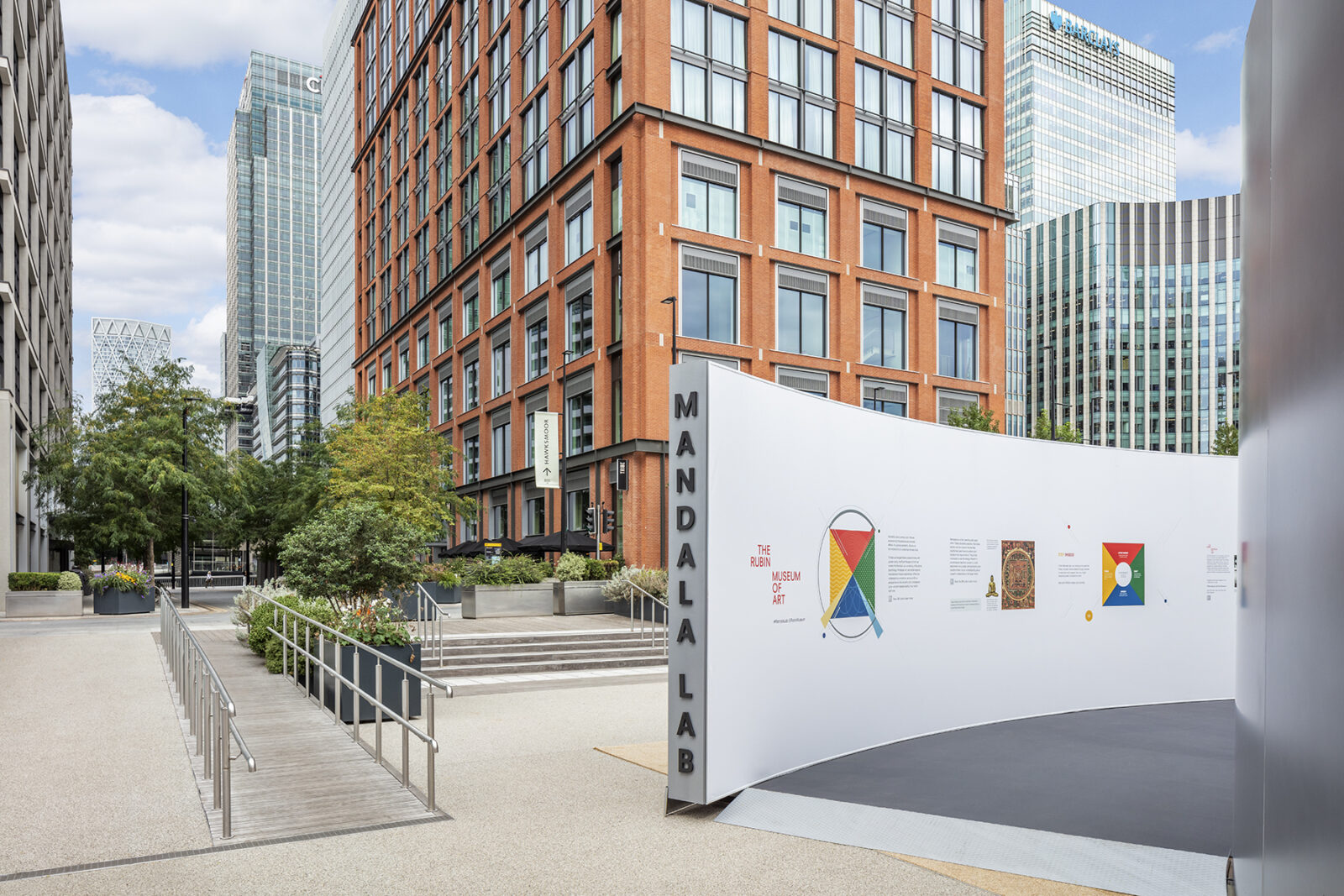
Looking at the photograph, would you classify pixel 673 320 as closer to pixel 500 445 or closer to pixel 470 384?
pixel 500 445

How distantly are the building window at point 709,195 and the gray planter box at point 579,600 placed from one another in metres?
15.7

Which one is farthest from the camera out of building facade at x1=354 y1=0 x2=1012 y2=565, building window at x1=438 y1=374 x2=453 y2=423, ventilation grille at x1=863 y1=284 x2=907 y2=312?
building window at x1=438 y1=374 x2=453 y2=423

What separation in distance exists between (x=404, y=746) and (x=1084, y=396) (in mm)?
130616

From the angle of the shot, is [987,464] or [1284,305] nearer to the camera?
[1284,305]

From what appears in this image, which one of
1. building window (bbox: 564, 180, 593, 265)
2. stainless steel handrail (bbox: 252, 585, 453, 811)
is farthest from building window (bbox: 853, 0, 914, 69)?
stainless steel handrail (bbox: 252, 585, 453, 811)

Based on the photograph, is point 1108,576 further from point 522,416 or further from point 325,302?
point 325,302

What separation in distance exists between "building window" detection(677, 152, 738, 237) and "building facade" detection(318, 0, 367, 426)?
214 ft

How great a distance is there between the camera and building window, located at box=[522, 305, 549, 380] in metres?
46.7

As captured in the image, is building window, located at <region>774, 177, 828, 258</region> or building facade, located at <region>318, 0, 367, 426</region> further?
building facade, located at <region>318, 0, 367, 426</region>

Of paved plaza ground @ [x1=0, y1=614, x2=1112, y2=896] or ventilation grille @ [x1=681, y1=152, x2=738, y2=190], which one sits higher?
ventilation grille @ [x1=681, y1=152, x2=738, y2=190]

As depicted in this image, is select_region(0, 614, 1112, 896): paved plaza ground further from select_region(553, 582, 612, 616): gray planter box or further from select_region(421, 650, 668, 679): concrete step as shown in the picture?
select_region(553, 582, 612, 616): gray planter box

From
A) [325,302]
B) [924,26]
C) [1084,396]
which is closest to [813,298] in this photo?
[924,26]

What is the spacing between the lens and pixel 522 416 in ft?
158

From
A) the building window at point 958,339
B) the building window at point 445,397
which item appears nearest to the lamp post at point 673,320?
the building window at point 958,339
